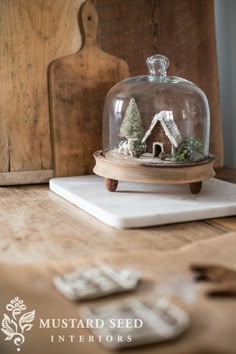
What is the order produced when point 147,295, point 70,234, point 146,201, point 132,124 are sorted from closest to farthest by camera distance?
point 147,295
point 70,234
point 146,201
point 132,124

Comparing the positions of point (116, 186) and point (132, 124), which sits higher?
point (132, 124)

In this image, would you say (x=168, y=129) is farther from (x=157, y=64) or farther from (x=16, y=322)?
(x=16, y=322)

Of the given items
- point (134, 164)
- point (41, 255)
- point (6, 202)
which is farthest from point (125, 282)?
point (6, 202)

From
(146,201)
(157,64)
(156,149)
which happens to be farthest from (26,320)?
(157,64)

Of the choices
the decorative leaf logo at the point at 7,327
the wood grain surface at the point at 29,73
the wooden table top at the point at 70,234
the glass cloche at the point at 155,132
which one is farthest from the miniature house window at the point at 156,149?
the decorative leaf logo at the point at 7,327

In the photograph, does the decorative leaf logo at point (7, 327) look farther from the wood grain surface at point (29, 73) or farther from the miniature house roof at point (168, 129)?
the wood grain surface at point (29, 73)

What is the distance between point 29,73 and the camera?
1323 mm

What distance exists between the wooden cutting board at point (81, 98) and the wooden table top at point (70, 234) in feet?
0.90

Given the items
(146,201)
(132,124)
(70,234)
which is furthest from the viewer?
(132,124)

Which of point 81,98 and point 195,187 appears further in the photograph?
point 81,98

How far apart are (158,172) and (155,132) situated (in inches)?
4.8

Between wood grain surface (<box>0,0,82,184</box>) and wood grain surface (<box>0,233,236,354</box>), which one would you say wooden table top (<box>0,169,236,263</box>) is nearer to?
wood grain surface (<box>0,233,236,354</box>)

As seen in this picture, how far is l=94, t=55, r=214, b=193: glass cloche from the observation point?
1.07m

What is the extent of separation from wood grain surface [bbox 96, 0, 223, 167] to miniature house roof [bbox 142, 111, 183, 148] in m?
0.34
